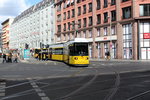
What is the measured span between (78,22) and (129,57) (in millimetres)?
21003

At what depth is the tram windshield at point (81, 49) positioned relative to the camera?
26.4 metres

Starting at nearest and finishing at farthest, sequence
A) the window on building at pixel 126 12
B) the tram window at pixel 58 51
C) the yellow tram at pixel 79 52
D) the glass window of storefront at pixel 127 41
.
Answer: the yellow tram at pixel 79 52 → the tram window at pixel 58 51 → the glass window of storefront at pixel 127 41 → the window on building at pixel 126 12

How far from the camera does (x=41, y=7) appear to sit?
88562mm

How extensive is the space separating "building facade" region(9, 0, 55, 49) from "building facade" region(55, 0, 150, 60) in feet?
36.8

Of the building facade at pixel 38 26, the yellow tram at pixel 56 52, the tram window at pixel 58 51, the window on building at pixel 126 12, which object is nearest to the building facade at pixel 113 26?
the window on building at pixel 126 12

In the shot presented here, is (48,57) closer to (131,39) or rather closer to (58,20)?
(131,39)

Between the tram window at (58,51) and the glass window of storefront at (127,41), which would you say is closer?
the tram window at (58,51)

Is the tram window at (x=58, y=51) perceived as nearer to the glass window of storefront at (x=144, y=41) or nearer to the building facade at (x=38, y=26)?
the glass window of storefront at (x=144, y=41)

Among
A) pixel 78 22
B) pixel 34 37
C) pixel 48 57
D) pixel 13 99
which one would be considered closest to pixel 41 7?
pixel 34 37

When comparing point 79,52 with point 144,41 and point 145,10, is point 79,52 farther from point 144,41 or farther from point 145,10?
point 145,10

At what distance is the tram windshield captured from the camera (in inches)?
1040

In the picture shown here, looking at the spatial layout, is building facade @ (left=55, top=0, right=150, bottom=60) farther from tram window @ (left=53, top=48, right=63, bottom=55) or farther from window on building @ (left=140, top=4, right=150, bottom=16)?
tram window @ (left=53, top=48, right=63, bottom=55)

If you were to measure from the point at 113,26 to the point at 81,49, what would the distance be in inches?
1064

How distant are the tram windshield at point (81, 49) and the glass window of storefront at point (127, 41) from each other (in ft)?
74.5
